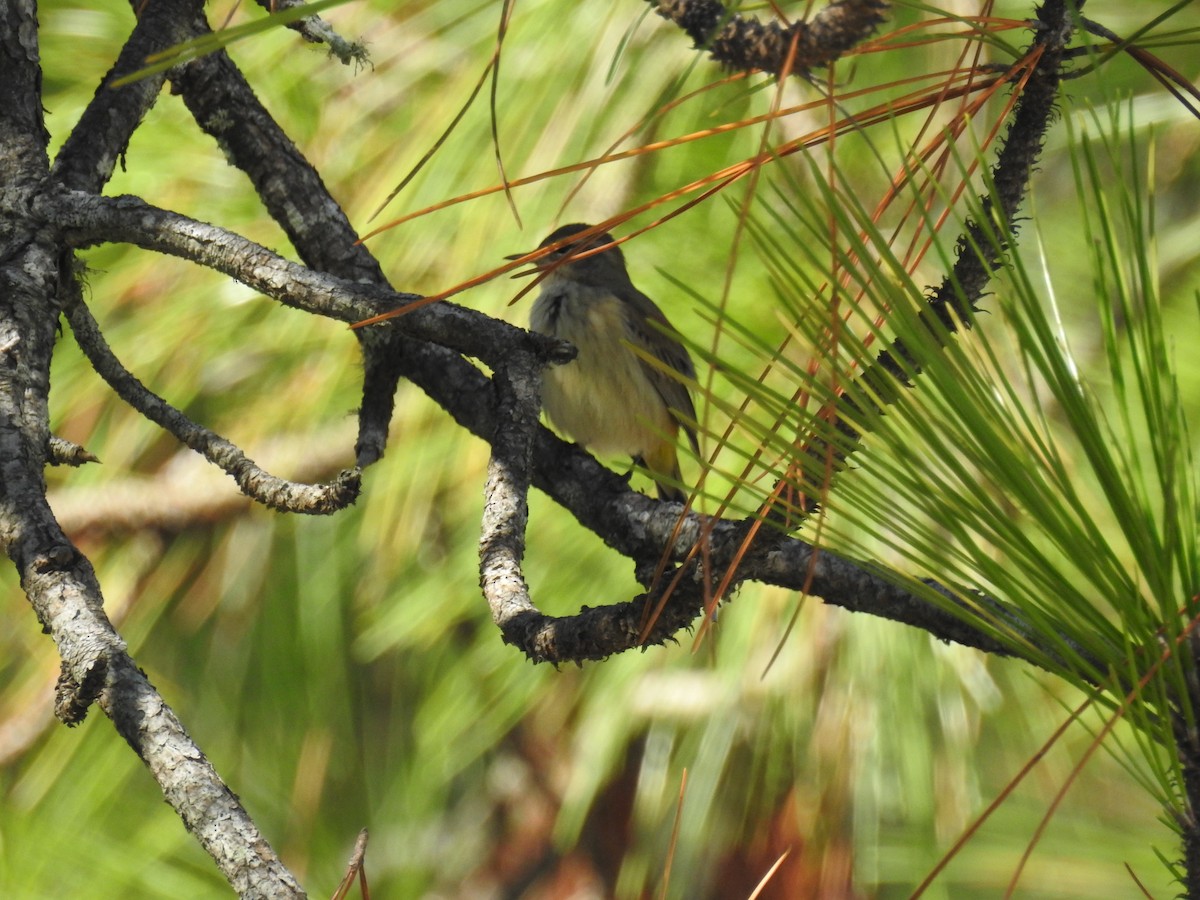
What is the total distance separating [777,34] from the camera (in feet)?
1.90

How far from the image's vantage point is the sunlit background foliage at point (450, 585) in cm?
161

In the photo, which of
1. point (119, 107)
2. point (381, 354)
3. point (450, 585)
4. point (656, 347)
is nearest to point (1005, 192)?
Answer: point (381, 354)

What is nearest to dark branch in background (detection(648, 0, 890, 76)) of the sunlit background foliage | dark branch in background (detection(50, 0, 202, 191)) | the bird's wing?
dark branch in background (detection(50, 0, 202, 191))

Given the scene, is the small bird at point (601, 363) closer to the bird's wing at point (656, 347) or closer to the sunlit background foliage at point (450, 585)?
the bird's wing at point (656, 347)

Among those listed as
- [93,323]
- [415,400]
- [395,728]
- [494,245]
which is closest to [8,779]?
[395,728]

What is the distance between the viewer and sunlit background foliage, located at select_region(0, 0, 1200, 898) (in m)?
1.61

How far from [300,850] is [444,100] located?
1.22 m

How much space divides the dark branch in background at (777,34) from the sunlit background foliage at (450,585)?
0.94 metres

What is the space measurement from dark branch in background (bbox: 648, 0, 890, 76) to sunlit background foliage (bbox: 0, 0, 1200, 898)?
0.94 metres

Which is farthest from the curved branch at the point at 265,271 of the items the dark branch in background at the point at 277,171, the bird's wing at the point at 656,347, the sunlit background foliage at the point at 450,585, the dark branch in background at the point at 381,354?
the bird's wing at the point at 656,347

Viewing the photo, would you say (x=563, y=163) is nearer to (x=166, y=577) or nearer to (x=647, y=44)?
(x=647, y=44)

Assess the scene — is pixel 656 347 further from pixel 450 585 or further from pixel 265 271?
pixel 265 271

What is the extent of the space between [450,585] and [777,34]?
1284 mm

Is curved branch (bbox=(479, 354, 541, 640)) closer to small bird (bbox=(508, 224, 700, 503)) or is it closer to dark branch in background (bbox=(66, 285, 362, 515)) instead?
dark branch in background (bbox=(66, 285, 362, 515))
